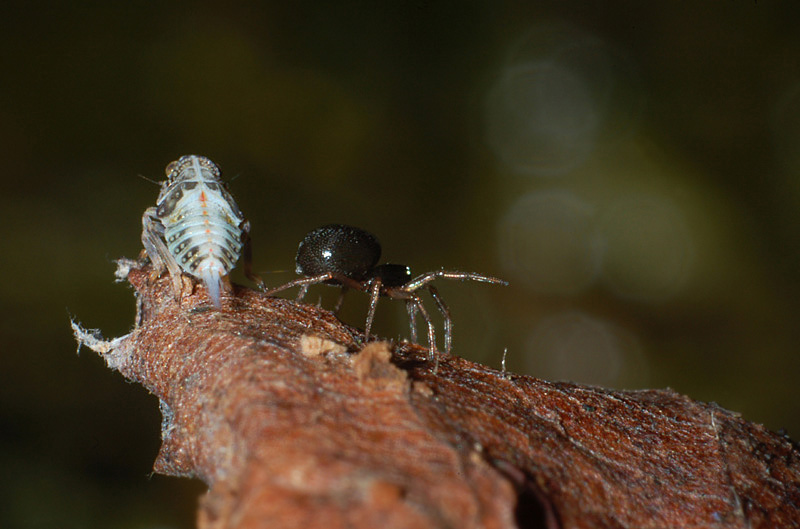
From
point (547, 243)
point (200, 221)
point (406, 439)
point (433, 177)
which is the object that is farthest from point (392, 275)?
point (547, 243)

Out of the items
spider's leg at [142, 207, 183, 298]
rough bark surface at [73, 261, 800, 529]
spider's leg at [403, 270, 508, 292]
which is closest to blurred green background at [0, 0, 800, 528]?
spider's leg at [403, 270, 508, 292]

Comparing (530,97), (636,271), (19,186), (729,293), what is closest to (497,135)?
(530,97)

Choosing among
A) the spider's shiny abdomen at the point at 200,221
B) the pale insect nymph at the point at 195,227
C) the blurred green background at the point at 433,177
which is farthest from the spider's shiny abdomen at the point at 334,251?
the blurred green background at the point at 433,177

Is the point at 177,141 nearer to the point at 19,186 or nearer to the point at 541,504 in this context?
the point at 19,186

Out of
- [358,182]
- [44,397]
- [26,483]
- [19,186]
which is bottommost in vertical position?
[26,483]

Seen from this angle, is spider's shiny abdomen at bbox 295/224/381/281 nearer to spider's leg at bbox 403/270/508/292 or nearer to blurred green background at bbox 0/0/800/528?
spider's leg at bbox 403/270/508/292

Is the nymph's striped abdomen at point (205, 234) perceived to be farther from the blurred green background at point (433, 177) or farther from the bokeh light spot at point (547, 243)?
the bokeh light spot at point (547, 243)

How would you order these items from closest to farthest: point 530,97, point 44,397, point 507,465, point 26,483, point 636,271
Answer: point 507,465 < point 26,483 < point 44,397 < point 636,271 < point 530,97

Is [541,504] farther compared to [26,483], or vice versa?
[26,483]
